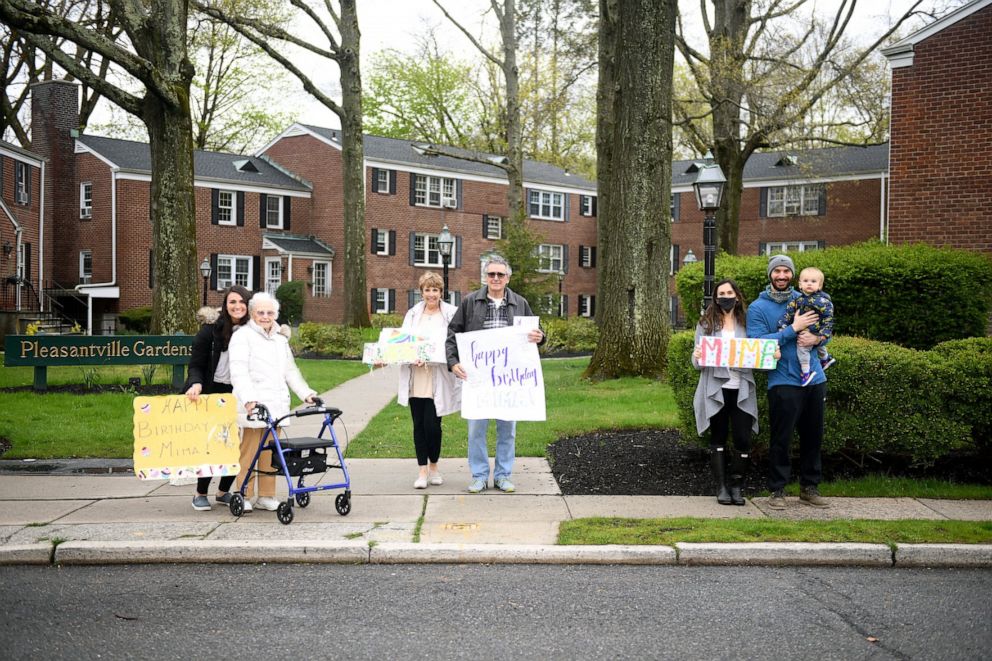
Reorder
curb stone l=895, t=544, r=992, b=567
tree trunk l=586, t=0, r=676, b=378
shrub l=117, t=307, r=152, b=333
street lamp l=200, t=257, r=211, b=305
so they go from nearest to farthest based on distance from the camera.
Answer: curb stone l=895, t=544, r=992, b=567 → tree trunk l=586, t=0, r=676, b=378 → shrub l=117, t=307, r=152, b=333 → street lamp l=200, t=257, r=211, b=305

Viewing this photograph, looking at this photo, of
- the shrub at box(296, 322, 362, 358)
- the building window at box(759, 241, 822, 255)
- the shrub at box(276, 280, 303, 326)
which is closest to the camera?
the shrub at box(296, 322, 362, 358)

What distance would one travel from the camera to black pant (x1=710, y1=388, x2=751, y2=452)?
7578 millimetres

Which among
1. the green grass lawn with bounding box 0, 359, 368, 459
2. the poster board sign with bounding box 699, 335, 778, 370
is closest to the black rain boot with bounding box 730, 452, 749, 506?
the poster board sign with bounding box 699, 335, 778, 370

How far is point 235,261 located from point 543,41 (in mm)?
17081

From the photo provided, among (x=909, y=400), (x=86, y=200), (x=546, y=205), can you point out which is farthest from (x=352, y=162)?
(x=909, y=400)

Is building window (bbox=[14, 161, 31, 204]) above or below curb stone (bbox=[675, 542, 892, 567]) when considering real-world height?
above

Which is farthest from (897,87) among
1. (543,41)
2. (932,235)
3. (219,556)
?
(543,41)

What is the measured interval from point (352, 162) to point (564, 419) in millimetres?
19497

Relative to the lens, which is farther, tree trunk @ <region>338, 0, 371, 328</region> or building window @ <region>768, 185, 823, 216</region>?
building window @ <region>768, 185, 823, 216</region>

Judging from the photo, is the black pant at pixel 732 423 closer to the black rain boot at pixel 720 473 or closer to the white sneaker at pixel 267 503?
the black rain boot at pixel 720 473

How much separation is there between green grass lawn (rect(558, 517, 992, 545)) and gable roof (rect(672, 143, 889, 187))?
3266 centimetres

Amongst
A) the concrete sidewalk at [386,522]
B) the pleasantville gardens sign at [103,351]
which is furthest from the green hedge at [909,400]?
the pleasantville gardens sign at [103,351]

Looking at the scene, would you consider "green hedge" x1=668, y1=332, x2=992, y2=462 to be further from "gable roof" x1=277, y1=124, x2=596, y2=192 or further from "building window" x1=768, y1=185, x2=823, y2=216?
"building window" x1=768, y1=185, x2=823, y2=216

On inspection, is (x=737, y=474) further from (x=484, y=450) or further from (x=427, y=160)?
(x=427, y=160)
